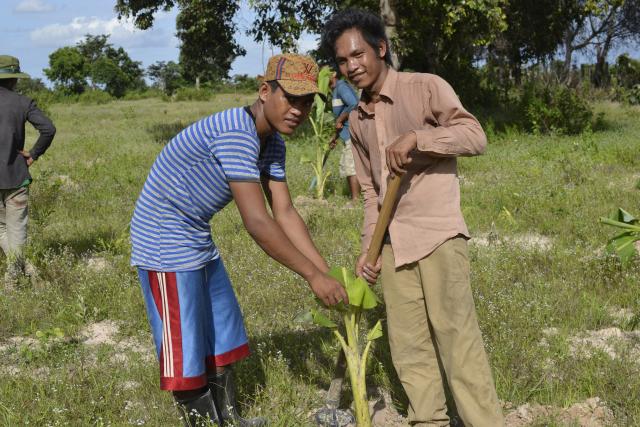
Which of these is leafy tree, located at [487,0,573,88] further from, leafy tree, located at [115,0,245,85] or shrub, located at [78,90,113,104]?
shrub, located at [78,90,113,104]

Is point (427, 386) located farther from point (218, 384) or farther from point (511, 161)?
point (511, 161)

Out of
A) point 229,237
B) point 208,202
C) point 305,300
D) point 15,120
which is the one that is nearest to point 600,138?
point 229,237

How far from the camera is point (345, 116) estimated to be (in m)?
8.05

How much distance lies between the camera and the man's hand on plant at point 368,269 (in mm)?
2930

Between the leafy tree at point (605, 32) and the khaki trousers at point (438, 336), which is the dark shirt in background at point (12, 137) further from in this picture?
the leafy tree at point (605, 32)

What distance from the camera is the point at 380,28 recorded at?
2783mm

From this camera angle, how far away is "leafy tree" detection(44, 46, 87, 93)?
238ft

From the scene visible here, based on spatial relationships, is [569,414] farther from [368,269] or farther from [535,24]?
[535,24]

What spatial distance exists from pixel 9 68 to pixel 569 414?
4.56m

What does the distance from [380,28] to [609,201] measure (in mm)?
5385

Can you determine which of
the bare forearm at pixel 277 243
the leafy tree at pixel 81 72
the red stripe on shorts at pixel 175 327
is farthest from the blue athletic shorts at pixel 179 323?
the leafy tree at pixel 81 72

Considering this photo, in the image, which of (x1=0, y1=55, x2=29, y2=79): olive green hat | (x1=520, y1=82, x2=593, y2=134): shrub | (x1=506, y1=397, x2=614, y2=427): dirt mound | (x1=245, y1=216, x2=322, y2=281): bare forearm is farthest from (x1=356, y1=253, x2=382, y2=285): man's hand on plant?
(x1=520, y1=82, x2=593, y2=134): shrub

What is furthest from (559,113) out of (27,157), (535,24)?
(27,157)

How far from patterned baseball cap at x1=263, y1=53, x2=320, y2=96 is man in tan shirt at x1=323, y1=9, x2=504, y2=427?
0.24m
